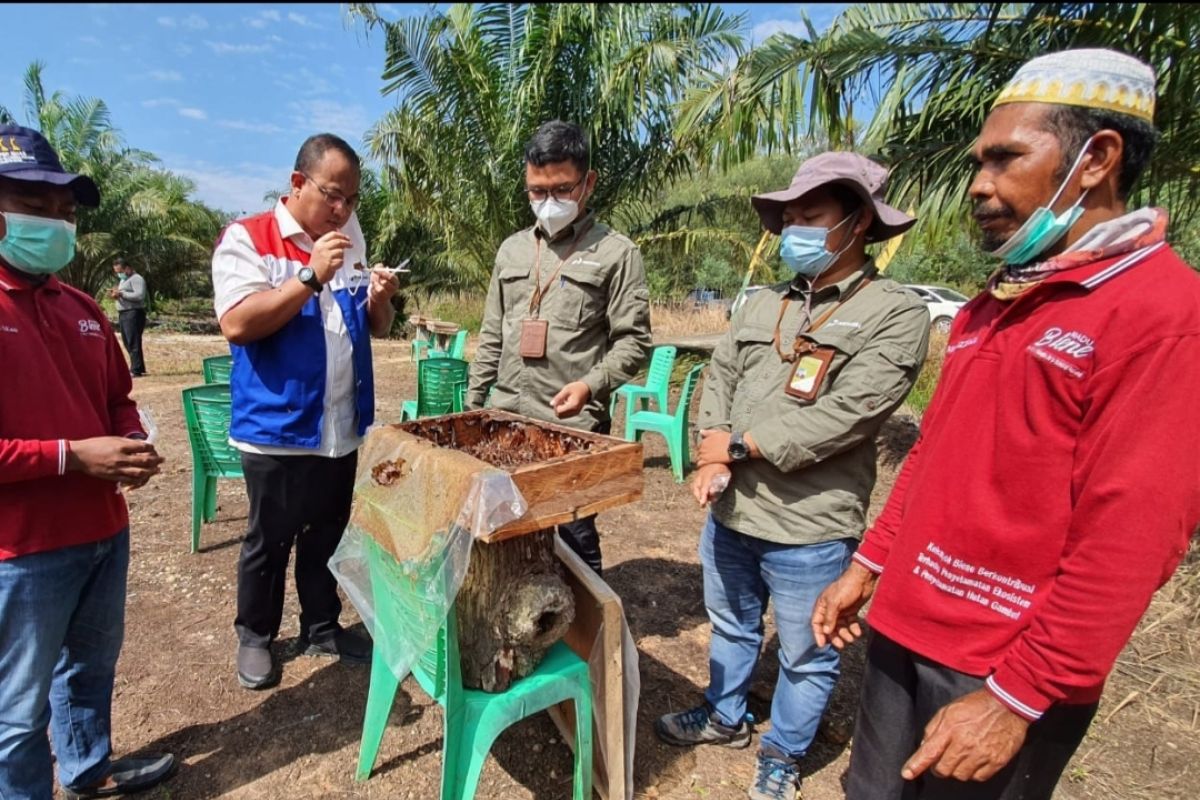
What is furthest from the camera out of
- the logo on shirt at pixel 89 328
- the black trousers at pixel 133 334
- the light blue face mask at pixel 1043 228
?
the black trousers at pixel 133 334

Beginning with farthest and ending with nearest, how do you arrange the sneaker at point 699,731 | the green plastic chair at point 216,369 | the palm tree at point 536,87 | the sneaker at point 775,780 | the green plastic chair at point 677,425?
the palm tree at point 536,87 → the green plastic chair at point 677,425 → the green plastic chair at point 216,369 → the sneaker at point 699,731 → the sneaker at point 775,780

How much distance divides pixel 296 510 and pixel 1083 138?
266 centimetres

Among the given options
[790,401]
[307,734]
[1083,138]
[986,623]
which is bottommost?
[307,734]

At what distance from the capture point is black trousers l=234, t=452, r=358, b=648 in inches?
96.7

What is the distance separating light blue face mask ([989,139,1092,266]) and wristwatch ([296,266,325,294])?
6.65 feet

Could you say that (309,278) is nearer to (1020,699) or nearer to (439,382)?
(1020,699)

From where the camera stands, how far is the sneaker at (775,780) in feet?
6.95

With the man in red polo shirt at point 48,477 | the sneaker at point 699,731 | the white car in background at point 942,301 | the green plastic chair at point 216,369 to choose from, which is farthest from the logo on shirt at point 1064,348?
the white car in background at point 942,301

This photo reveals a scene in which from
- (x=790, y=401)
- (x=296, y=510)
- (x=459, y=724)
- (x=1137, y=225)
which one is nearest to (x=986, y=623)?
(x=1137, y=225)

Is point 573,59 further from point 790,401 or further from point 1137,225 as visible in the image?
point 1137,225

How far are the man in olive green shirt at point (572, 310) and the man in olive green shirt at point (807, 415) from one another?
56cm

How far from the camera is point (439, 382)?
559 cm

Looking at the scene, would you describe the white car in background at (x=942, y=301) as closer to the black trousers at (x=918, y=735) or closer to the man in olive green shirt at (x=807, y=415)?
the man in olive green shirt at (x=807, y=415)

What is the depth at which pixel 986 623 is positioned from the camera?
4.09ft
